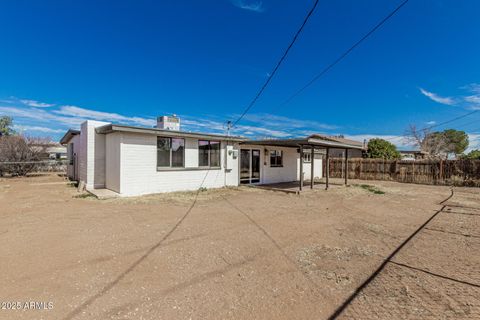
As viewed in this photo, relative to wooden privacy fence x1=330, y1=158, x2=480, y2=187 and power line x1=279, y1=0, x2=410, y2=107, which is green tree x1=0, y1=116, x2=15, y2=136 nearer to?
power line x1=279, y1=0, x2=410, y2=107

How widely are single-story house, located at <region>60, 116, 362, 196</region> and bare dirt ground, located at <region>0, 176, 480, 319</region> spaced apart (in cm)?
306

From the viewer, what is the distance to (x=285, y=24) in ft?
30.8

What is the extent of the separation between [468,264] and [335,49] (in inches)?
363

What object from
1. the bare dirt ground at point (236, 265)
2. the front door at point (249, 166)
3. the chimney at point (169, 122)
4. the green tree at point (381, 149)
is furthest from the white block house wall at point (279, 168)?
the green tree at point (381, 149)

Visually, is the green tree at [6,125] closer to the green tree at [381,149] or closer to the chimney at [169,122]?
the chimney at [169,122]

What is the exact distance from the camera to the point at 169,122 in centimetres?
1203

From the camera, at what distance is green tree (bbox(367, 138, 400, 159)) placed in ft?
82.9

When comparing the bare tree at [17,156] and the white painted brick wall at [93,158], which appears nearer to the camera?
the white painted brick wall at [93,158]

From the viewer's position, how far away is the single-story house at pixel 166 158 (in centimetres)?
934

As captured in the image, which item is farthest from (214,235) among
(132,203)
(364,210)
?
(364,210)

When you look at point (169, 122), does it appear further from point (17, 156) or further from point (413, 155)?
point (413, 155)

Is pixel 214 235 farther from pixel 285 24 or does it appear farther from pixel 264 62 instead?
pixel 264 62

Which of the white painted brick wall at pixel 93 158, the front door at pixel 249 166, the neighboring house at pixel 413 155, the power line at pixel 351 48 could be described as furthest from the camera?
the neighboring house at pixel 413 155

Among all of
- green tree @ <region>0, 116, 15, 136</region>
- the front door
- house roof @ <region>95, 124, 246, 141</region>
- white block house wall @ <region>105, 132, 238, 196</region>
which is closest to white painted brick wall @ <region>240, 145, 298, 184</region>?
the front door
